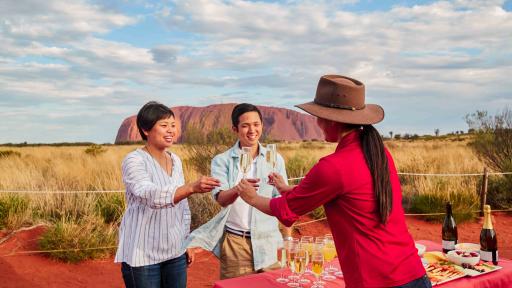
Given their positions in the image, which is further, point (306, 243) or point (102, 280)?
point (102, 280)

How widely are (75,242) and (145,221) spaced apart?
4.86 metres

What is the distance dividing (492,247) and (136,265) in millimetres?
2117

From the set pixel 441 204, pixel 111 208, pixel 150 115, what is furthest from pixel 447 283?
pixel 441 204

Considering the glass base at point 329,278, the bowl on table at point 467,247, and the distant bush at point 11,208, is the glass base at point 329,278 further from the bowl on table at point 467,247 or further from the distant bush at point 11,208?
the distant bush at point 11,208

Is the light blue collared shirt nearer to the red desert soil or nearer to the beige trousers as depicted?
the beige trousers

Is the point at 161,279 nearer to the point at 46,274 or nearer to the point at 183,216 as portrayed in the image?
the point at 183,216

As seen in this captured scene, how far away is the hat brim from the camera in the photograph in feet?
6.62

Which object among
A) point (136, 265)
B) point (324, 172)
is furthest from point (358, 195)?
point (136, 265)

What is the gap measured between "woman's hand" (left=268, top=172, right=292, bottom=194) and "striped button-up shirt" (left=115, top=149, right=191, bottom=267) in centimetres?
54

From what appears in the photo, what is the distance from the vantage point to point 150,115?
2.84m

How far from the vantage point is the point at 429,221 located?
374 inches

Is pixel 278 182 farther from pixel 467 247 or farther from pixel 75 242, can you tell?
pixel 75 242

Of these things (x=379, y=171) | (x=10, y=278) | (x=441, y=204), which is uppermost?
(x=379, y=171)

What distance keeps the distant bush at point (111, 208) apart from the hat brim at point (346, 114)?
6630 mm
